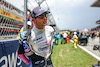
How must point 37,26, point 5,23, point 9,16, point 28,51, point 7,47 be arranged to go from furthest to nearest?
point 9,16
point 5,23
point 7,47
point 37,26
point 28,51

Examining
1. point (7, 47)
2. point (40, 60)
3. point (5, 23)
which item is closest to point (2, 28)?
point (5, 23)

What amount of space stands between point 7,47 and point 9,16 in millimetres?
878

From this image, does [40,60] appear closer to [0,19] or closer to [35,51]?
[35,51]

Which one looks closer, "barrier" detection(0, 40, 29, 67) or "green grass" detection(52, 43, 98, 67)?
"barrier" detection(0, 40, 29, 67)

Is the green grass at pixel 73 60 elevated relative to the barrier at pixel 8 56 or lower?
lower

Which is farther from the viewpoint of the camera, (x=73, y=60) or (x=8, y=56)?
(x=73, y=60)

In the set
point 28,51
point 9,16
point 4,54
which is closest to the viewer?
point 28,51

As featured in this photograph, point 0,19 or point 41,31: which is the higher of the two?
point 0,19

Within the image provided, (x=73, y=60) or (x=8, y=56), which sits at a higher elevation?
(x=8, y=56)

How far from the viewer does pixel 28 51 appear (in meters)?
1.53

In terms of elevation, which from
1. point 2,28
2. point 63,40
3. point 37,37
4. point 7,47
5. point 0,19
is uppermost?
point 0,19

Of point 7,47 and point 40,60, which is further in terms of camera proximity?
point 7,47

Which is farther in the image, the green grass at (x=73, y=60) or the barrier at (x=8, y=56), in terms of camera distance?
the green grass at (x=73, y=60)

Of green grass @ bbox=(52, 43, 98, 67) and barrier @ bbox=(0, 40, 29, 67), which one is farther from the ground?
barrier @ bbox=(0, 40, 29, 67)
